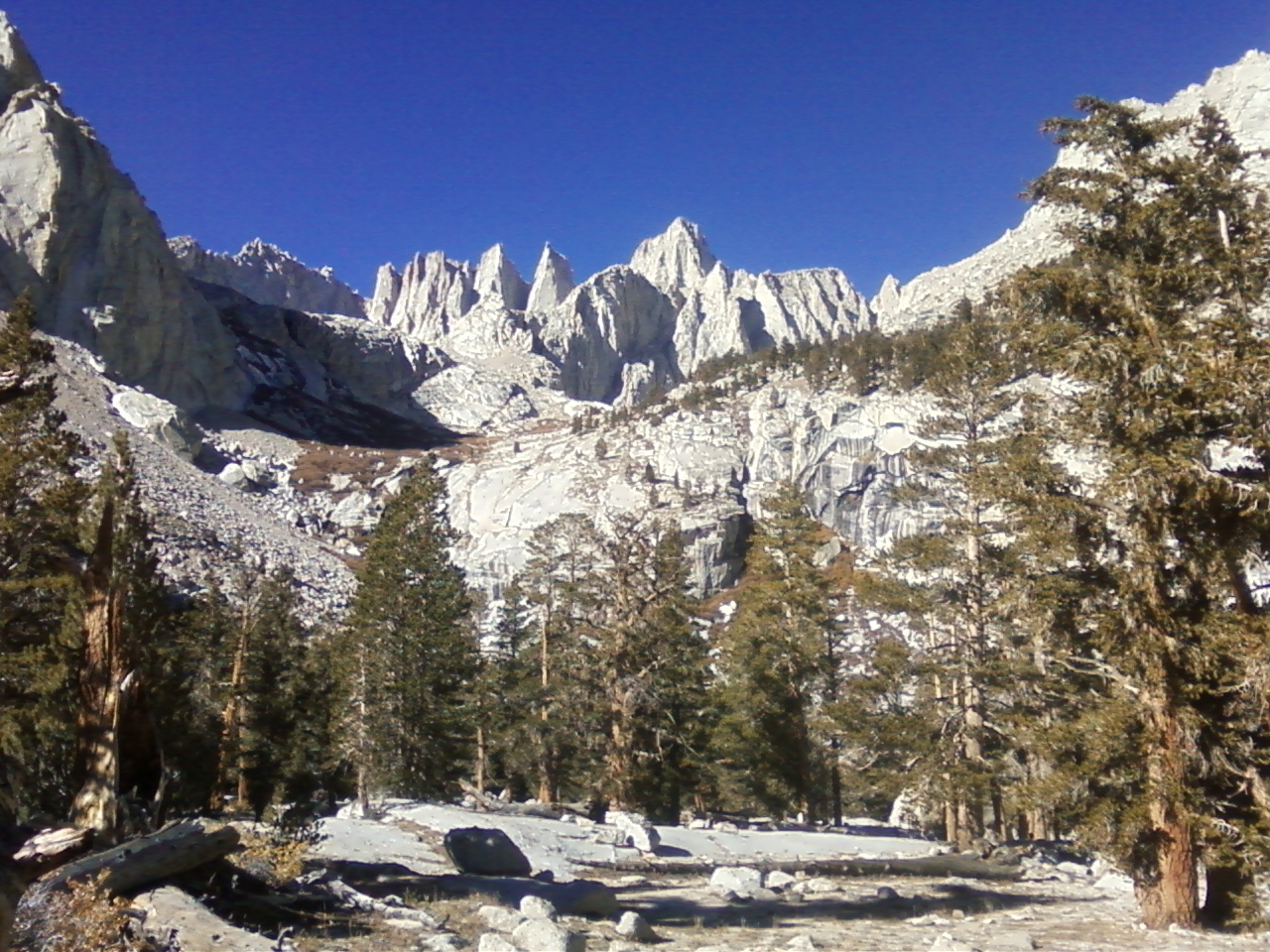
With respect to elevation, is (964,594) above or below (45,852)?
above

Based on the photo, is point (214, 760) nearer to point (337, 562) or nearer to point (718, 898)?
point (718, 898)

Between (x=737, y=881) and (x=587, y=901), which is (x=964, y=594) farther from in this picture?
(x=587, y=901)

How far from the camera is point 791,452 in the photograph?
299 feet

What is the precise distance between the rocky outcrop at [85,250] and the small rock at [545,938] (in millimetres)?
108188

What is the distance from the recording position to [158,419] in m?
88.0

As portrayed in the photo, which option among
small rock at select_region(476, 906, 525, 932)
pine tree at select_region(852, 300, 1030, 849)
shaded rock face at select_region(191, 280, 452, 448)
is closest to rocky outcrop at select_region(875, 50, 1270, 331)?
shaded rock face at select_region(191, 280, 452, 448)

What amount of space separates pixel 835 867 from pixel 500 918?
1067 centimetres

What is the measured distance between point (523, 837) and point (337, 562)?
A: 63.6 meters

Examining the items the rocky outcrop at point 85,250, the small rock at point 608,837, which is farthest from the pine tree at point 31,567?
the rocky outcrop at point 85,250

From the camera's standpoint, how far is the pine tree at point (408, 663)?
28.3m

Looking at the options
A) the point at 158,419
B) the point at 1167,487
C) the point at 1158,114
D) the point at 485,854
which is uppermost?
the point at 1158,114

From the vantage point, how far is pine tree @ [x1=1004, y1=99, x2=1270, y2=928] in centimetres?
933

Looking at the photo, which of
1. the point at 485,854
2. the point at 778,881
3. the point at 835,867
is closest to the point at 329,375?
the point at 835,867

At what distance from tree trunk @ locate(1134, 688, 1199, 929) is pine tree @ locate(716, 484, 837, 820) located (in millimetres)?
19189
